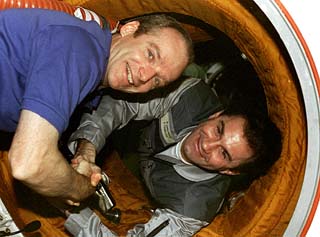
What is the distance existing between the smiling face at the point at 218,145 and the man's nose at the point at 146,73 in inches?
17.4

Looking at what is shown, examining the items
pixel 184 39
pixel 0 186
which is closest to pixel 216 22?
pixel 184 39

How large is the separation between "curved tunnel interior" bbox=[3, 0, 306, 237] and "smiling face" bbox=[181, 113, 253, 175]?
123mm

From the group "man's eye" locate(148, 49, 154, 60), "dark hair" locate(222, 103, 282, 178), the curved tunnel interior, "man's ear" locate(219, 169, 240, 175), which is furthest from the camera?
"man's ear" locate(219, 169, 240, 175)

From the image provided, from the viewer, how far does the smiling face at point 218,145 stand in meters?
1.75

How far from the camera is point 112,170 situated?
7.30 ft

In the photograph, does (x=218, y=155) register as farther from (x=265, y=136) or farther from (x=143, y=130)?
(x=143, y=130)

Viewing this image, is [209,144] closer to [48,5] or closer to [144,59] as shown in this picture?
[144,59]

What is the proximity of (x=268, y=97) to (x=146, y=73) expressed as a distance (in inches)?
20.6

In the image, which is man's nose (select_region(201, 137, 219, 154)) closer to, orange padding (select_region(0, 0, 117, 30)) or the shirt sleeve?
orange padding (select_region(0, 0, 117, 30))

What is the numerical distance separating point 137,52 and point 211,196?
0.67 meters

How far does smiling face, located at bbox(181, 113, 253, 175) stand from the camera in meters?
1.75

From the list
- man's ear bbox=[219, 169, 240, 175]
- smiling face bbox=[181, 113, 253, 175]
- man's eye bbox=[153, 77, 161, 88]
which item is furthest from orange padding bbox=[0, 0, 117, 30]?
man's ear bbox=[219, 169, 240, 175]

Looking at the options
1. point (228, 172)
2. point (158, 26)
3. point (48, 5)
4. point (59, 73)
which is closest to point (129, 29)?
point (158, 26)

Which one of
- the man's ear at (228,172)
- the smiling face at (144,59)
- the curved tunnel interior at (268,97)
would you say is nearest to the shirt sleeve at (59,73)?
the smiling face at (144,59)
